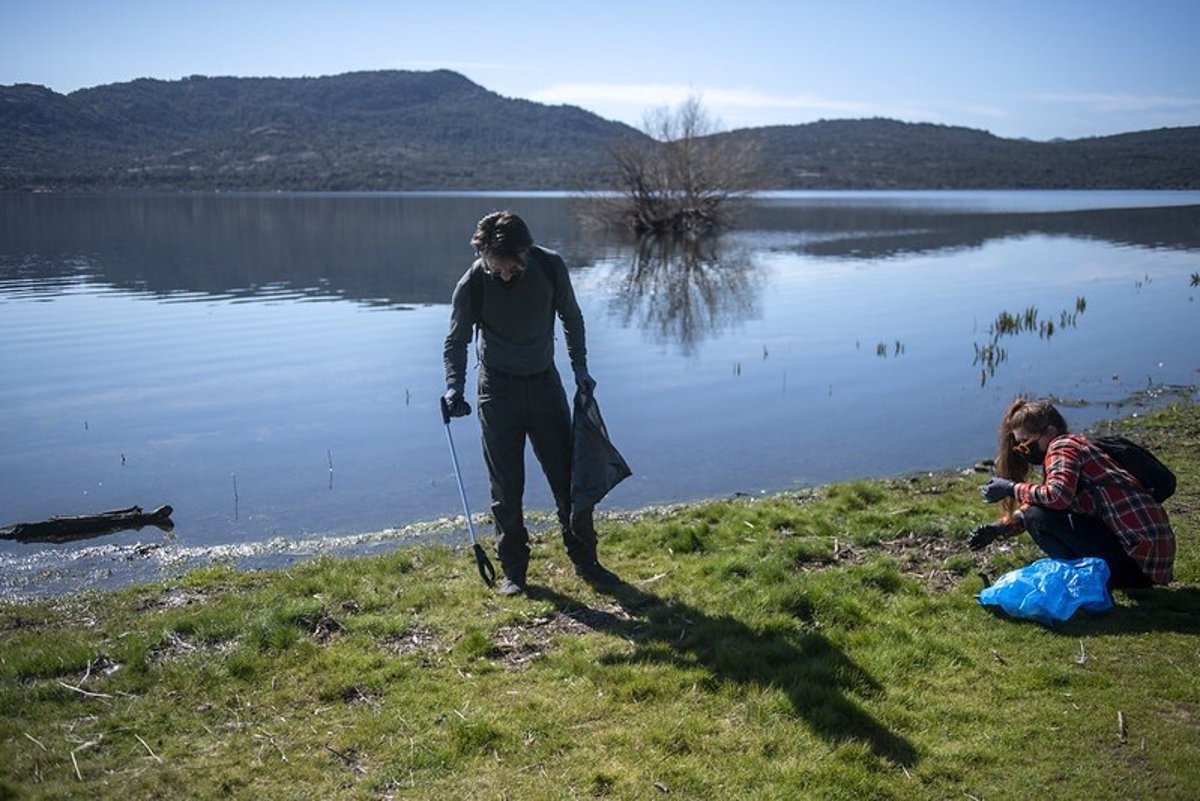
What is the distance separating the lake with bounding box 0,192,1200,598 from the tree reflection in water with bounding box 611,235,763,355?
193 mm

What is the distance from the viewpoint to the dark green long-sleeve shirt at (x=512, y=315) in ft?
23.2

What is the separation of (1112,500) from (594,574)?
3528 millimetres

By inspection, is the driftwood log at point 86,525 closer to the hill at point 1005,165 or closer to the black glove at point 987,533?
the black glove at point 987,533

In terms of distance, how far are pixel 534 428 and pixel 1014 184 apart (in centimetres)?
14487

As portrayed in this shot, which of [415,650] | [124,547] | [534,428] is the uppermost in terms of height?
[534,428]

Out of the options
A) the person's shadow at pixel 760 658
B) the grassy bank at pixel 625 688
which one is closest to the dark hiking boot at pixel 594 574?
the grassy bank at pixel 625 688

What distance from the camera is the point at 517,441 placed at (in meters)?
7.37

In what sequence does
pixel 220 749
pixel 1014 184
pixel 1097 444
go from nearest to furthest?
pixel 220 749 < pixel 1097 444 < pixel 1014 184

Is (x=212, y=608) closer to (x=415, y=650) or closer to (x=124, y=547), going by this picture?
(x=415, y=650)

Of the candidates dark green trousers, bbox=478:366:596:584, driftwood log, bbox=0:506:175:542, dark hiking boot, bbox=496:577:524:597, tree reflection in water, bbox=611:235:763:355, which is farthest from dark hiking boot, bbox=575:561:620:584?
tree reflection in water, bbox=611:235:763:355

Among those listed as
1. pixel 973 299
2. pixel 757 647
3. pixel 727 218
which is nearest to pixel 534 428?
pixel 757 647

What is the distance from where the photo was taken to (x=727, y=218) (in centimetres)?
5747

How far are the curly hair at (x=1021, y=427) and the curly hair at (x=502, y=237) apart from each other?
346cm

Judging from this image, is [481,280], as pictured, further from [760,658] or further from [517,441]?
[760,658]
